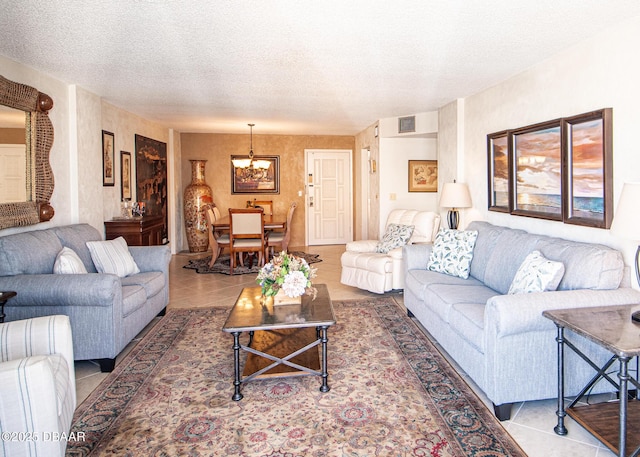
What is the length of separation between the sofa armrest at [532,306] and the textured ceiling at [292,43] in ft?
5.52

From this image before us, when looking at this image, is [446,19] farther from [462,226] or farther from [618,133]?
[462,226]

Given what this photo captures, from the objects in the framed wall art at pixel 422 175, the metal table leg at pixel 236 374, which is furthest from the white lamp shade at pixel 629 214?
the framed wall art at pixel 422 175

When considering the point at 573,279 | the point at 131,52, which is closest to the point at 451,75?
the point at 573,279

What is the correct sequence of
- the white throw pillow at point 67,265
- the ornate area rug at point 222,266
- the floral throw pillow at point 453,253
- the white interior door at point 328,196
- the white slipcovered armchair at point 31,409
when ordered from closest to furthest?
1. the white slipcovered armchair at point 31,409
2. the white throw pillow at point 67,265
3. the floral throw pillow at point 453,253
4. the ornate area rug at point 222,266
5. the white interior door at point 328,196

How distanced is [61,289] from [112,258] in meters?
0.98

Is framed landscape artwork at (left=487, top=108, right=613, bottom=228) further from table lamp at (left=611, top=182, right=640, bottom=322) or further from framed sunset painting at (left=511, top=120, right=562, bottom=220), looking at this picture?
table lamp at (left=611, top=182, right=640, bottom=322)

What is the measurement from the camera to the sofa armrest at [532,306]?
7.44ft

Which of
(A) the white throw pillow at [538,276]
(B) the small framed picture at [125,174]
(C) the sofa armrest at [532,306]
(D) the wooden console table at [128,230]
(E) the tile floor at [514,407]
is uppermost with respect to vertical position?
(B) the small framed picture at [125,174]

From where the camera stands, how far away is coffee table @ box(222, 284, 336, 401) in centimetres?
259

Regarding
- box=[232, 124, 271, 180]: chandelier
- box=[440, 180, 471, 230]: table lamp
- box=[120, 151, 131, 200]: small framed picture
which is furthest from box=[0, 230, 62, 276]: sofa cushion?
box=[232, 124, 271, 180]: chandelier

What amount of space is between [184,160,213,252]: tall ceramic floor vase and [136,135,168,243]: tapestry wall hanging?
1.51 feet

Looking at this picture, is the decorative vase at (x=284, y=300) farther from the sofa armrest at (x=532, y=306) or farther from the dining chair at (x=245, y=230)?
the dining chair at (x=245, y=230)

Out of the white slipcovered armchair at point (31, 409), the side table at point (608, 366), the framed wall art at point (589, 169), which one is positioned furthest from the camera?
the framed wall art at point (589, 169)

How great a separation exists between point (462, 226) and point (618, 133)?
251cm
